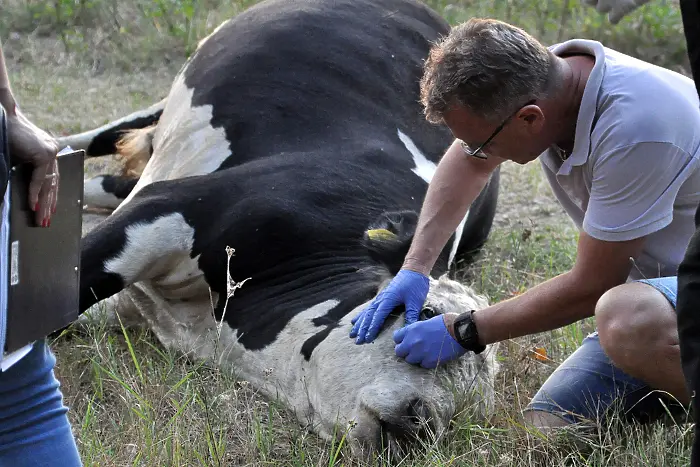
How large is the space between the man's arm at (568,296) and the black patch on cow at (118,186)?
2.37m

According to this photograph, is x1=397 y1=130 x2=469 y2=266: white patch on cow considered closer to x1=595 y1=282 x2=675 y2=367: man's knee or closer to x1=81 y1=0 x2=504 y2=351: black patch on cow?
x1=81 y1=0 x2=504 y2=351: black patch on cow

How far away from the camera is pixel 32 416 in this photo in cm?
191

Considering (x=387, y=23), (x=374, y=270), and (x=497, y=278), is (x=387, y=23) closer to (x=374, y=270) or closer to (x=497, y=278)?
(x=497, y=278)

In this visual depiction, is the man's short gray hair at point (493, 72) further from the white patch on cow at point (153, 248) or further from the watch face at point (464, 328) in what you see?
the white patch on cow at point (153, 248)

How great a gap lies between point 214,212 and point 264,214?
6.7 inches

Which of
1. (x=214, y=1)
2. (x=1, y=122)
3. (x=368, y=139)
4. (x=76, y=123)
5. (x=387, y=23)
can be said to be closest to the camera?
(x=1, y=122)

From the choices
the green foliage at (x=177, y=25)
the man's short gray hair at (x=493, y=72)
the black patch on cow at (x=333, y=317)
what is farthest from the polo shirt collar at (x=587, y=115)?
the green foliage at (x=177, y=25)

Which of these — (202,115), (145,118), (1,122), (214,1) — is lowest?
(214,1)

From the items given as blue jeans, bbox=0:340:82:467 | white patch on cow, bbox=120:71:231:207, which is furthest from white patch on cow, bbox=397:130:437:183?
blue jeans, bbox=0:340:82:467

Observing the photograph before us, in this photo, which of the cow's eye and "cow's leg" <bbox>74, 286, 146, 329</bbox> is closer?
the cow's eye

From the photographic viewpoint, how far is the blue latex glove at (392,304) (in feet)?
9.00

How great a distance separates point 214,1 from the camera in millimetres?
7906

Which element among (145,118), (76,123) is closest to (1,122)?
(145,118)

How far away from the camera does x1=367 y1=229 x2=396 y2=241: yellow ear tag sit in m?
3.20
